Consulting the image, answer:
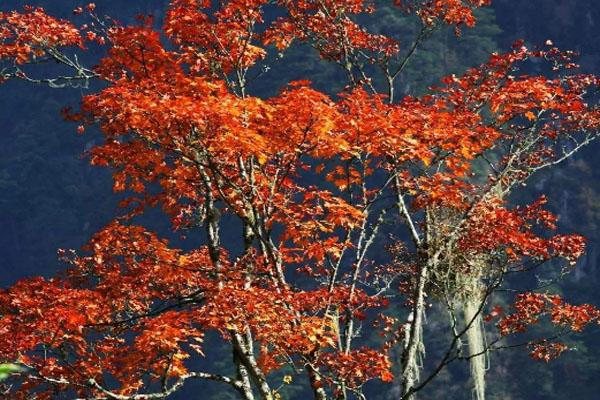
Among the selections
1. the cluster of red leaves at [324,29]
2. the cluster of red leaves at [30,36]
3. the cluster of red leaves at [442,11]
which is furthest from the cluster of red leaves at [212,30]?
the cluster of red leaves at [442,11]

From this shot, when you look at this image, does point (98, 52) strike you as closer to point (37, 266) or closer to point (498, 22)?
point (37, 266)

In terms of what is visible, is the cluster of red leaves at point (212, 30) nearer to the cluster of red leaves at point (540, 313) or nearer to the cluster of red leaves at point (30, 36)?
the cluster of red leaves at point (30, 36)

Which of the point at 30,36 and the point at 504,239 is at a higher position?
the point at 30,36

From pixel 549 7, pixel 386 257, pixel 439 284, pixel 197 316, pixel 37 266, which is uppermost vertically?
pixel 549 7

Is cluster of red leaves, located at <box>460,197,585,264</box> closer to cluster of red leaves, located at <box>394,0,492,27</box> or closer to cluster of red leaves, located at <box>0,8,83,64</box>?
cluster of red leaves, located at <box>394,0,492,27</box>

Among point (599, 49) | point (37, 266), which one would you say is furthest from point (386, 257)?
point (37, 266)

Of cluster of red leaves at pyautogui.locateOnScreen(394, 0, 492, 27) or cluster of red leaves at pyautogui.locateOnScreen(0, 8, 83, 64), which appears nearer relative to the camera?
cluster of red leaves at pyautogui.locateOnScreen(0, 8, 83, 64)

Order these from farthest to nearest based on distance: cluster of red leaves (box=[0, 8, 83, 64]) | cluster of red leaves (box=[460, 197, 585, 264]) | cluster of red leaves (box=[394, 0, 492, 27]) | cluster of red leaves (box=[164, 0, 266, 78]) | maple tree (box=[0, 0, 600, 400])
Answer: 1. cluster of red leaves (box=[394, 0, 492, 27])
2. cluster of red leaves (box=[164, 0, 266, 78])
3. cluster of red leaves (box=[0, 8, 83, 64])
4. cluster of red leaves (box=[460, 197, 585, 264])
5. maple tree (box=[0, 0, 600, 400])

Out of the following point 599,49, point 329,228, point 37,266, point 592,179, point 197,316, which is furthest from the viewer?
point 37,266

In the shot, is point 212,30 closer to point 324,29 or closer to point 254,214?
point 324,29

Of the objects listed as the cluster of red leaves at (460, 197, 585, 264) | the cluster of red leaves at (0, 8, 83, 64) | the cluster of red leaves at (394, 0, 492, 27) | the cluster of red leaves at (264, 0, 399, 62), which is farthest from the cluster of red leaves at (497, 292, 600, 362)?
the cluster of red leaves at (0, 8, 83, 64)

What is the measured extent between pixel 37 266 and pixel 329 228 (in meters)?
85.4

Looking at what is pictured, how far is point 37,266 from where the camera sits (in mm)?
90625

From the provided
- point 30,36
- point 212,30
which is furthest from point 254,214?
point 30,36
